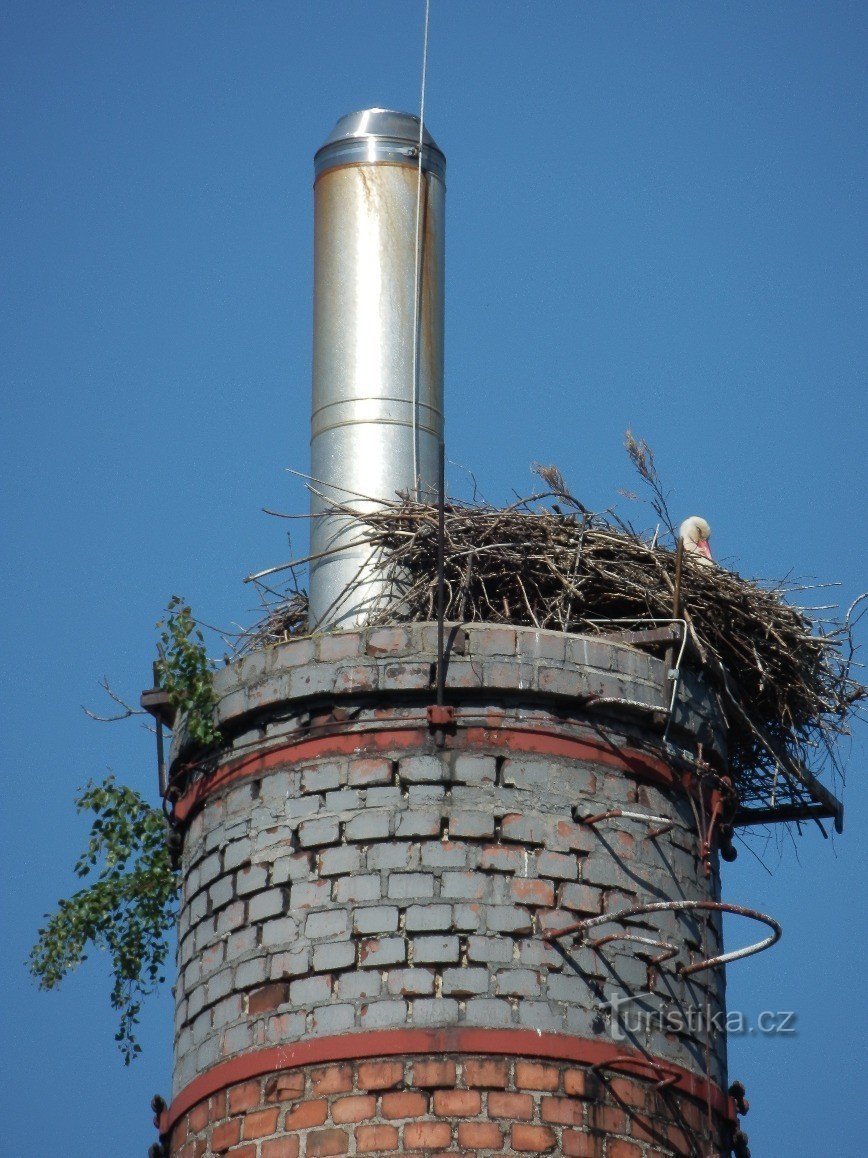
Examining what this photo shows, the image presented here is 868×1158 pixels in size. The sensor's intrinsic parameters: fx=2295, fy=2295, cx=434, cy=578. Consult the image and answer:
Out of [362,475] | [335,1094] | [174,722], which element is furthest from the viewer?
[362,475]

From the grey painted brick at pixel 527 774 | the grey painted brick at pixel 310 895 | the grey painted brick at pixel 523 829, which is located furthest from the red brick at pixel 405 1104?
the grey painted brick at pixel 527 774

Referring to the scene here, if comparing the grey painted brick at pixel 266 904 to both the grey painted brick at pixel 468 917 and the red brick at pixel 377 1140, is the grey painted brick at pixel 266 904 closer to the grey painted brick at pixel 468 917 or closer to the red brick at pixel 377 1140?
the grey painted brick at pixel 468 917

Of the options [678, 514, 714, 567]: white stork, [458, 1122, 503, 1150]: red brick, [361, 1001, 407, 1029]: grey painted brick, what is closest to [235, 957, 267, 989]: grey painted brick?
[361, 1001, 407, 1029]: grey painted brick

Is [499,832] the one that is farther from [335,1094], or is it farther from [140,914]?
[140,914]

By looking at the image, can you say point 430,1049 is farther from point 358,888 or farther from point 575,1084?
point 358,888

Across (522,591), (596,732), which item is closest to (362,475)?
(522,591)

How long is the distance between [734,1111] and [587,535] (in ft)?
8.36

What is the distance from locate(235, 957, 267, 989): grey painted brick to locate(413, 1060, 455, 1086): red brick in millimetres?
746

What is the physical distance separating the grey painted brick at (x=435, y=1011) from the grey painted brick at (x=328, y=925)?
40 centimetres

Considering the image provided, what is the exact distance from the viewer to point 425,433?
1061 cm

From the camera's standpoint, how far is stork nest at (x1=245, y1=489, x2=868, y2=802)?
9.71 meters

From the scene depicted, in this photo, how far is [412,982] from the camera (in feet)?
27.3

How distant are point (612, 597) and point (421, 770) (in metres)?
1.58

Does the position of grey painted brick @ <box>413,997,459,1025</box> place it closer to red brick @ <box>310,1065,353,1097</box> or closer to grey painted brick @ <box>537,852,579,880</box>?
red brick @ <box>310,1065,353,1097</box>
